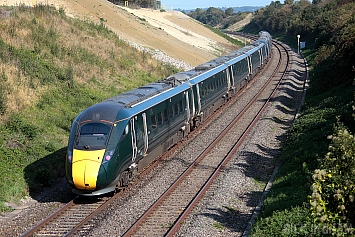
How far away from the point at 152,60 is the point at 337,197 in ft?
108

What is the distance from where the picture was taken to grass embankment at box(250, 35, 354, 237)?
10.8 m

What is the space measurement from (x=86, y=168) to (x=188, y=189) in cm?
350

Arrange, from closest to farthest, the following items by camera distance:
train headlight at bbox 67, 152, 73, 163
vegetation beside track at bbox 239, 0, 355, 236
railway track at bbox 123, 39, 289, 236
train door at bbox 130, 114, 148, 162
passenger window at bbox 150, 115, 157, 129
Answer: vegetation beside track at bbox 239, 0, 355, 236 → railway track at bbox 123, 39, 289, 236 → train headlight at bbox 67, 152, 73, 163 → train door at bbox 130, 114, 148, 162 → passenger window at bbox 150, 115, 157, 129

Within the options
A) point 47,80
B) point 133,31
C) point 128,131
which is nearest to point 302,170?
point 128,131

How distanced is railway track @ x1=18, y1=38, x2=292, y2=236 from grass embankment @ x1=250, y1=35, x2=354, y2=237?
2298 mm

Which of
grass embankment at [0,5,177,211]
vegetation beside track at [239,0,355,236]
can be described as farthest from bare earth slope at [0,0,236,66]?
vegetation beside track at [239,0,355,236]

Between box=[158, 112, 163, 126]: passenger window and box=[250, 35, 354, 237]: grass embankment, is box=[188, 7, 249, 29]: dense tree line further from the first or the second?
box=[158, 112, 163, 126]: passenger window

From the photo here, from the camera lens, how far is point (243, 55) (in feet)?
124

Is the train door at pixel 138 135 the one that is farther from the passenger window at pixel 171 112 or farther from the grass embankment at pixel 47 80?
the grass embankment at pixel 47 80

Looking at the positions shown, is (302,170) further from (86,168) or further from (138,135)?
(86,168)

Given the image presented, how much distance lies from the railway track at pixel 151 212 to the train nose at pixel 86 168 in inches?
31.4

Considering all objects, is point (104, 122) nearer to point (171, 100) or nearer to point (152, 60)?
point (171, 100)

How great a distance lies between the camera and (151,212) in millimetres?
13625

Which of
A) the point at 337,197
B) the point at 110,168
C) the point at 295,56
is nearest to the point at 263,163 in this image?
the point at 110,168
